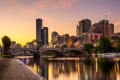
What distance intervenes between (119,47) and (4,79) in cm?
17635

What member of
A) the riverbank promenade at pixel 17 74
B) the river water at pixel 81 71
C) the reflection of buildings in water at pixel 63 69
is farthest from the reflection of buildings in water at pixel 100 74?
the riverbank promenade at pixel 17 74

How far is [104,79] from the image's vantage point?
40.2m

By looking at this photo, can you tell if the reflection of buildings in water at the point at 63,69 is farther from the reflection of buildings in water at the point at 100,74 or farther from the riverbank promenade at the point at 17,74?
the riverbank promenade at the point at 17,74

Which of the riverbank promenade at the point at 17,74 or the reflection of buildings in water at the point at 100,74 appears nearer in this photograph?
the riverbank promenade at the point at 17,74

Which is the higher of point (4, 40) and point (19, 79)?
point (4, 40)

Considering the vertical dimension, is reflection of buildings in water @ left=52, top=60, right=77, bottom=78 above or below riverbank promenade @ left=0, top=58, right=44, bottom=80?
below

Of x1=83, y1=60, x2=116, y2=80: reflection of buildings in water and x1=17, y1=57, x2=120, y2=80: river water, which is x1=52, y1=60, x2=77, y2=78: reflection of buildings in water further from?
x1=83, y1=60, x2=116, y2=80: reflection of buildings in water

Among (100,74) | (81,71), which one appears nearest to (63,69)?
(81,71)

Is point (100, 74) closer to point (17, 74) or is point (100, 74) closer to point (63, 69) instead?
point (17, 74)

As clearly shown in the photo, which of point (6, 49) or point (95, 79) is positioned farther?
point (6, 49)

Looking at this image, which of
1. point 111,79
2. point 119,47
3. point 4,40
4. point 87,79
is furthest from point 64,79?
point 119,47

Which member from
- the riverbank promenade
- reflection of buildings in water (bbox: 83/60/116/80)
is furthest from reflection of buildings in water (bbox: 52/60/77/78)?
the riverbank promenade

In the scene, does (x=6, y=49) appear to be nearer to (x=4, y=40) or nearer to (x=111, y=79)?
(x=4, y=40)

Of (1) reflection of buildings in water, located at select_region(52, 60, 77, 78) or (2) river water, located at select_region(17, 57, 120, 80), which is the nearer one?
(2) river water, located at select_region(17, 57, 120, 80)
